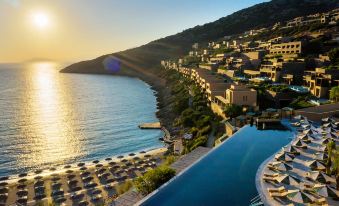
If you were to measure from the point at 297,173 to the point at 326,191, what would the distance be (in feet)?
11.9

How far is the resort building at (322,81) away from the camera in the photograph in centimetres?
4578

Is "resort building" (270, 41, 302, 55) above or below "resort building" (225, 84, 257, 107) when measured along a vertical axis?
above

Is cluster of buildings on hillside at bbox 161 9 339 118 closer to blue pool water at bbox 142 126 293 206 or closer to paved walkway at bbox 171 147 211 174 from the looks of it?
paved walkway at bbox 171 147 211 174

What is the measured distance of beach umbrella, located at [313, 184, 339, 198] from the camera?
695 inches

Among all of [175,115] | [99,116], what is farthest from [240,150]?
[99,116]

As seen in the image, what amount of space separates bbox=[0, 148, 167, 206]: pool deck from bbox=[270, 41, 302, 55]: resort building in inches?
1732

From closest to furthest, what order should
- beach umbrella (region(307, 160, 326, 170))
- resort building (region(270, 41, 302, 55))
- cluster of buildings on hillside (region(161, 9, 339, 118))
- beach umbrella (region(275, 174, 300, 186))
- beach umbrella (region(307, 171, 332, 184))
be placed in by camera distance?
1. beach umbrella (region(275, 174, 300, 186))
2. beach umbrella (region(307, 171, 332, 184))
3. beach umbrella (region(307, 160, 326, 170))
4. cluster of buildings on hillside (region(161, 9, 339, 118))
5. resort building (region(270, 41, 302, 55))

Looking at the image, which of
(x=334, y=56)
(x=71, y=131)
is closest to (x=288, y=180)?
(x=334, y=56)

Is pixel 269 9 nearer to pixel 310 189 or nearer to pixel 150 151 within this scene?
pixel 150 151

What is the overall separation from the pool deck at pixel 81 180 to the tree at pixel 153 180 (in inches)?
334

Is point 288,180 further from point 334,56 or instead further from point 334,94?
point 334,56

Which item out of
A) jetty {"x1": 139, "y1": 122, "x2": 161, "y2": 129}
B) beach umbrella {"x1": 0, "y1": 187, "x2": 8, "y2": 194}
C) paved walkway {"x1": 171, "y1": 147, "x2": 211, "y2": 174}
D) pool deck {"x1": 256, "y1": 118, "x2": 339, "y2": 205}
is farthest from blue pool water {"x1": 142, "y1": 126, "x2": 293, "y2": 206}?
jetty {"x1": 139, "y1": 122, "x2": 161, "y2": 129}

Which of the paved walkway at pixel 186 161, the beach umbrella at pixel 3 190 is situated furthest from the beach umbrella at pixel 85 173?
the paved walkway at pixel 186 161

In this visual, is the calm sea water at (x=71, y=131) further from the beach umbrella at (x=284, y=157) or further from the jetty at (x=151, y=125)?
the beach umbrella at (x=284, y=157)
